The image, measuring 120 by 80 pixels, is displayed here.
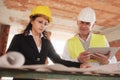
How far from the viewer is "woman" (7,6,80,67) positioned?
1590 mm

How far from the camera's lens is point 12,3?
5.74 meters

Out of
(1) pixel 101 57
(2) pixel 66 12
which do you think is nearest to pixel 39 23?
(1) pixel 101 57

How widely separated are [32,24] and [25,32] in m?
0.15

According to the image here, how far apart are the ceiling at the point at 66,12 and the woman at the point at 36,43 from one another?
11.4ft

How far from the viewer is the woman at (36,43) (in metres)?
1.59

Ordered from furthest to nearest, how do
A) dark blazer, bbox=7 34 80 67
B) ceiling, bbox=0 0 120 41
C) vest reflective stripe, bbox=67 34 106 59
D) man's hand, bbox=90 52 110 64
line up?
ceiling, bbox=0 0 120 41
vest reflective stripe, bbox=67 34 106 59
man's hand, bbox=90 52 110 64
dark blazer, bbox=7 34 80 67

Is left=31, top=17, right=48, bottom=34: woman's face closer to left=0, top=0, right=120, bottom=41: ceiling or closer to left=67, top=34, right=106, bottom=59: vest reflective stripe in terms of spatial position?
left=67, top=34, right=106, bottom=59: vest reflective stripe

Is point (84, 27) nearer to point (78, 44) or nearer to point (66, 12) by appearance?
point (78, 44)

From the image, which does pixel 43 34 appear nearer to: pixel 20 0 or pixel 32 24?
pixel 32 24


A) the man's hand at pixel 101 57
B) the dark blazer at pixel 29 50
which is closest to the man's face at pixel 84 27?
the man's hand at pixel 101 57

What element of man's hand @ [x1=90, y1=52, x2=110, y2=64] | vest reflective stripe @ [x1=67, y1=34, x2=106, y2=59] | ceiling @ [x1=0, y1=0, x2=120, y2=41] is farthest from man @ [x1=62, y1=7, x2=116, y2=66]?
ceiling @ [x1=0, y1=0, x2=120, y2=41]

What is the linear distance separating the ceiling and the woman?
3.48 meters

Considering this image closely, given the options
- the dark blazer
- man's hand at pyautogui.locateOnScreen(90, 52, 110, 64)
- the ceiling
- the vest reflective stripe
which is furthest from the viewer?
→ the ceiling

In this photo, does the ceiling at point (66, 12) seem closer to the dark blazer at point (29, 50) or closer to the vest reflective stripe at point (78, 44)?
the vest reflective stripe at point (78, 44)
